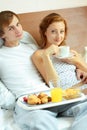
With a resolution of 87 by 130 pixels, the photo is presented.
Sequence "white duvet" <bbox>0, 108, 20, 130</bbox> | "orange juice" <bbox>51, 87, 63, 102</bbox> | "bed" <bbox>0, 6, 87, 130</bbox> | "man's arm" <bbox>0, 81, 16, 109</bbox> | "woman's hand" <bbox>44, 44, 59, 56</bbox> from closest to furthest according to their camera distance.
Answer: "white duvet" <bbox>0, 108, 20, 130</bbox>
"orange juice" <bbox>51, 87, 63, 102</bbox>
"man's arm" <bbox>0, 81, 16, 109</bbox>
"woman's hand" <bbox>44, 44, 59, 56</bbox>
"bed" <bbox>0, 6, 87, 130</bbox>

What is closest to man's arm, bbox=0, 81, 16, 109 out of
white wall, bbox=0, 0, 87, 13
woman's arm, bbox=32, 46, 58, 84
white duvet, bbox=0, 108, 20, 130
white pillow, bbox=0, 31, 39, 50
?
white duvet, bbox=0, 108, 20, 130

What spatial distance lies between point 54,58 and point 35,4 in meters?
0.56

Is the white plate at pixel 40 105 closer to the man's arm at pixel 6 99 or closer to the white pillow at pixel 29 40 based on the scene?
the man's arm at pixel 6 99

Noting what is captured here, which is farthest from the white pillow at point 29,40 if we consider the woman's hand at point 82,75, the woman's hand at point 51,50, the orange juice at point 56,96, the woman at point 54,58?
the orange juice at point 56,96

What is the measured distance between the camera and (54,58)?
2100 mm

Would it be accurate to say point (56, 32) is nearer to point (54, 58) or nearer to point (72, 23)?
point (54, 58)

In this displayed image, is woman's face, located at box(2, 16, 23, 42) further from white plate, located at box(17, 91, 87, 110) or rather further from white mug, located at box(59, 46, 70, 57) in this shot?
white plate, located at box(17, 91, 87, 110)

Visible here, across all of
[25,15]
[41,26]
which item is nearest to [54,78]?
[41,26]

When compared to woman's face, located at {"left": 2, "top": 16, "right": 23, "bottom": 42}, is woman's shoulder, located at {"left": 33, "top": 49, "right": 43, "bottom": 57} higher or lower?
lower

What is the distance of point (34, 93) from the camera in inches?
74.0

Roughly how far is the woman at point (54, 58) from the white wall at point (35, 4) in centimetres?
30

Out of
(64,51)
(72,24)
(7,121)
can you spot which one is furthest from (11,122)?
(72,24)

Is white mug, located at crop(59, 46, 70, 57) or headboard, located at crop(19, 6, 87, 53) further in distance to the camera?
headboard, located at crop(19, 6, 87, 53)

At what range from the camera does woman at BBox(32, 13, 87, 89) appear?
1.98 metres
